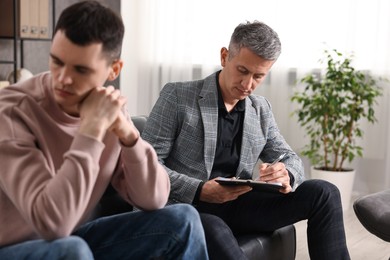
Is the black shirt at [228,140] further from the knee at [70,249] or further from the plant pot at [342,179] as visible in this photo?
the plant pot at [342,179]

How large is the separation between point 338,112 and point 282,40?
2.70ft

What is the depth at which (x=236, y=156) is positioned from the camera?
8.22ft

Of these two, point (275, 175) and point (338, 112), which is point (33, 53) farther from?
point (275, 175)

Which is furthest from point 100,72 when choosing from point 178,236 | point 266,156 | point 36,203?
point 266,156

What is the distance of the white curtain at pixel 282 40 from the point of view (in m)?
4.53

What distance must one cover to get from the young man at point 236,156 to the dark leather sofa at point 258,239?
6cm

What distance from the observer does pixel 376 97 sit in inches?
178

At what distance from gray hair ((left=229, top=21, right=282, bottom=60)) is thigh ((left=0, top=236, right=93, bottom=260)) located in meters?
1.09

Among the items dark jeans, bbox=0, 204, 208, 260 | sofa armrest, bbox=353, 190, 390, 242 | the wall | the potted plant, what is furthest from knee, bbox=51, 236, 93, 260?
the wall

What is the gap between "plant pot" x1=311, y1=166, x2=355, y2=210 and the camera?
425cm

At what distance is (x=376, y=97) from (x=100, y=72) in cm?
320

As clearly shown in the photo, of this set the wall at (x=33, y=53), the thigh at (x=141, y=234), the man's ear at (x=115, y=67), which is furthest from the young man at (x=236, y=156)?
the wall at (x=33, y=53)

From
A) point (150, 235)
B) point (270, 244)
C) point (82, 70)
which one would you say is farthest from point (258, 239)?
point (82, 70)

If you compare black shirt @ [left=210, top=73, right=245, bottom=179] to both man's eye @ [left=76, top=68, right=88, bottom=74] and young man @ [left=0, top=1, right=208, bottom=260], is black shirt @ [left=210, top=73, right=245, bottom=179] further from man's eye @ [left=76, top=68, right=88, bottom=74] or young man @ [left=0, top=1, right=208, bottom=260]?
man's eye @ [left=76, top=68, right=88, bottom=74]
